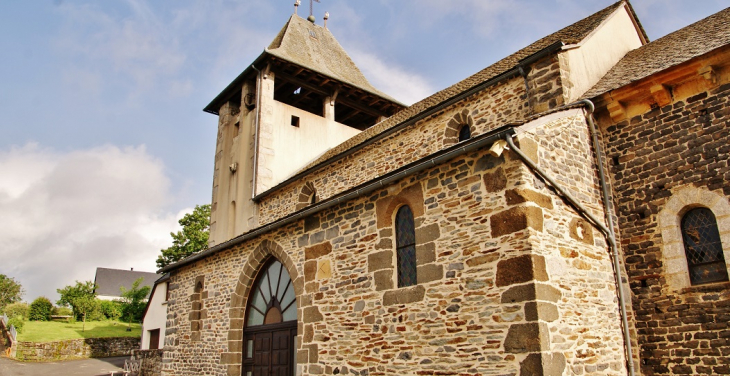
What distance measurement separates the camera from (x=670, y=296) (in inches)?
267

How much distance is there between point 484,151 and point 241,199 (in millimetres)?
10637

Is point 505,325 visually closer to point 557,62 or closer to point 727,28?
point 557,62

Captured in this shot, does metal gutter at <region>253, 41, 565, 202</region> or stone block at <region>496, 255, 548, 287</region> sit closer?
stone block at <region>496, 255, 548, 287</region>

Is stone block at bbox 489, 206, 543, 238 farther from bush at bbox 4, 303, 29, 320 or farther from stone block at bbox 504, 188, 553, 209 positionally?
bush at bbox 4, 303, 29, 320

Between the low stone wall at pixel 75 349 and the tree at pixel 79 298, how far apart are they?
9.17 metres

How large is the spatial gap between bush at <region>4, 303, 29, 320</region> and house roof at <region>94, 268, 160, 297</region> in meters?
5.83

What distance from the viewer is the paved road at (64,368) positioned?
17953mm

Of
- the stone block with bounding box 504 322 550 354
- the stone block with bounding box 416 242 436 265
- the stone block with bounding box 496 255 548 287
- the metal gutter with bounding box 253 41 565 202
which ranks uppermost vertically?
the metal gutter with bounding box 253 41 565 202

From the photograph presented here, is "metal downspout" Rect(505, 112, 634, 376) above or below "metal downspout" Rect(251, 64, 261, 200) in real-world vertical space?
below

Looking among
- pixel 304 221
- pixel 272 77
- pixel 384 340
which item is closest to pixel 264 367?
pixel 304 221

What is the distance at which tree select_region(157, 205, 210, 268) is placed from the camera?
92.0 feet

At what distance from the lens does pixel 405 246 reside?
7.16 m

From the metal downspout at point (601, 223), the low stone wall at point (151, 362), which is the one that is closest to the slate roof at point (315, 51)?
the low stone wall at point (151, 362)

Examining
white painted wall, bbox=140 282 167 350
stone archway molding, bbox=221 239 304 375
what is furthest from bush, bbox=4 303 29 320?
stone archway molding, bbox=221 239 304 375
